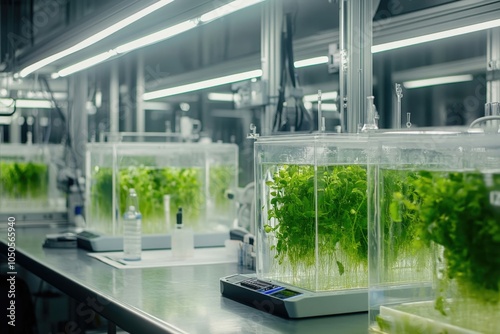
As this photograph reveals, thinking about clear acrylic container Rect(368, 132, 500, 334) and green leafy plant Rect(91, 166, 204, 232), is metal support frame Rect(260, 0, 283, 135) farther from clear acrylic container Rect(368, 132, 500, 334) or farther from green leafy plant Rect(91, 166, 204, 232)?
clear acrylic container Rect(368, 132, 500, 334)

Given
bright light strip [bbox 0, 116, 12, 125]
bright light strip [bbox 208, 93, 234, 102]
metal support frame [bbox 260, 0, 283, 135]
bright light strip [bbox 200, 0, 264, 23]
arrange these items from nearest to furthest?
1. bright light strip [bbox 200, 0, 264, 23]
2. metal support frame [bbox 260, 0, 283, 135]
3. bright light strip [bbox 0, 116, 12, 125]
4. bright light strip [bbox 208, 93, 234, 102]

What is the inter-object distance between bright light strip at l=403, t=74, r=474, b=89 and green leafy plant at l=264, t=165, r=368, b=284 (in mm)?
3937

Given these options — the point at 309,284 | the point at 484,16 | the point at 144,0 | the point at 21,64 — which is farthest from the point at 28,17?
the point at 309,284

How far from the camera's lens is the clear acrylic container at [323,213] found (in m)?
1.69

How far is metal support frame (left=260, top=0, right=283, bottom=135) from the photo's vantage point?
3059mm

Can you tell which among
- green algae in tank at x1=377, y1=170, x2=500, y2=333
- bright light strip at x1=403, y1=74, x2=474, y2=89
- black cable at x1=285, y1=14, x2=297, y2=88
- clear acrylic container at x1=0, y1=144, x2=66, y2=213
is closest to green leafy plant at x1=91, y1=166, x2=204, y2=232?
black cable at x1=285, y1=14, x2=297, y2=88

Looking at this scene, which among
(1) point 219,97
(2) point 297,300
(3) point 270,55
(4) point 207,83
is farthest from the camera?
(1) point 219,97

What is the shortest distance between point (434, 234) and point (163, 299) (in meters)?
0.88

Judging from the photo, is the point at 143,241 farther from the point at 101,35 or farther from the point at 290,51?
the point at 290,51

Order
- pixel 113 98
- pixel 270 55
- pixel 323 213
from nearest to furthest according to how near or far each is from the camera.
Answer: pixel 323 213 → pixel 270 55 → pixel 113 98

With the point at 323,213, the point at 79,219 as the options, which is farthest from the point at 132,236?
Result: the point at 79,219

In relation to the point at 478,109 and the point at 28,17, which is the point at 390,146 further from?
the point at 28,17

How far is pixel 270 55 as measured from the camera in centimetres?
311

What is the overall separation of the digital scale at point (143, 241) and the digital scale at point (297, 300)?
130 centimetres
